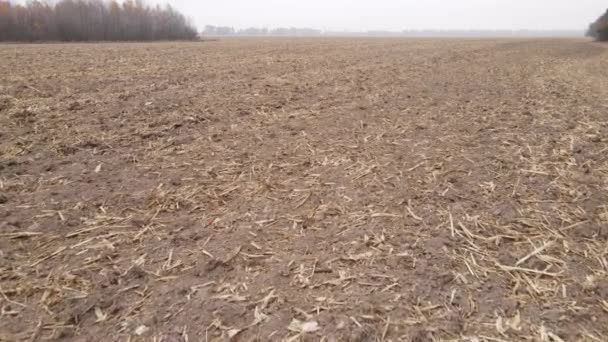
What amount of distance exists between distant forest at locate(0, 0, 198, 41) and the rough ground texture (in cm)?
5364

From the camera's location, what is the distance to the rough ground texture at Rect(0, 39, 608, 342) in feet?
7.62

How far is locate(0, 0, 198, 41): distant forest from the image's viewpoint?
45938mm

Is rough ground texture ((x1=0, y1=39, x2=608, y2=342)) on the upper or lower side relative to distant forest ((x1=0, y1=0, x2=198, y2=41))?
lower

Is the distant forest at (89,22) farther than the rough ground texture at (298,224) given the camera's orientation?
Yes

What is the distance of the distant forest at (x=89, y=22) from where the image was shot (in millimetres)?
45938

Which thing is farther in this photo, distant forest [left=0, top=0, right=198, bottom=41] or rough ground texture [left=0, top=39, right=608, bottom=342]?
distant forest [left=0, top=0, right=198, bottom=41]

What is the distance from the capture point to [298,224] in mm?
3371

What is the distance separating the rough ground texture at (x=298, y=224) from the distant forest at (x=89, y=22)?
53.6 m

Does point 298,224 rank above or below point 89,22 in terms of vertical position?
below

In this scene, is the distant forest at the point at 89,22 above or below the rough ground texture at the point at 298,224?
above

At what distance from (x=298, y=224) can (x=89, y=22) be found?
65.4m

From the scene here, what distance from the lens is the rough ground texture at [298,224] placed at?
232 centimetres

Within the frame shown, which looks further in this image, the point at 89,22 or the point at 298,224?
the point at 89,22

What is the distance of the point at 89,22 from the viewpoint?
5388 cm
